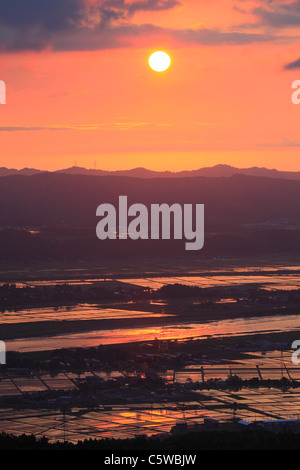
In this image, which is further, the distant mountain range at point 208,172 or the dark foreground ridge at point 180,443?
the distant mountain range at point 208,172

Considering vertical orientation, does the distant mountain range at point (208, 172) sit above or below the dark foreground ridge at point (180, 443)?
above

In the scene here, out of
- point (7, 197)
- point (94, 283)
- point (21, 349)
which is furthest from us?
point (7, 197)

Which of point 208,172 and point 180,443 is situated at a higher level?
point 208,172

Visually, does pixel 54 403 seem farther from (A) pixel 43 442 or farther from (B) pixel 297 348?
(B) pixel 297 348

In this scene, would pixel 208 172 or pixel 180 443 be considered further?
pixel 208 172

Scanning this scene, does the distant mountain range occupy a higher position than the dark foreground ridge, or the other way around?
the distant mountain range

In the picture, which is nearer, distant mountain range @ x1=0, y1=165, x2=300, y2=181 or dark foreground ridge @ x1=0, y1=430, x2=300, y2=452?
dark foreground ridge @ x1=0, y1=430, x2=300, y2=452

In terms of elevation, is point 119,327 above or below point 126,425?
above

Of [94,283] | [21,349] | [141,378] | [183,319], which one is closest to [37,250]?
[94,283]

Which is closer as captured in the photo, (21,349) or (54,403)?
(54,403)
